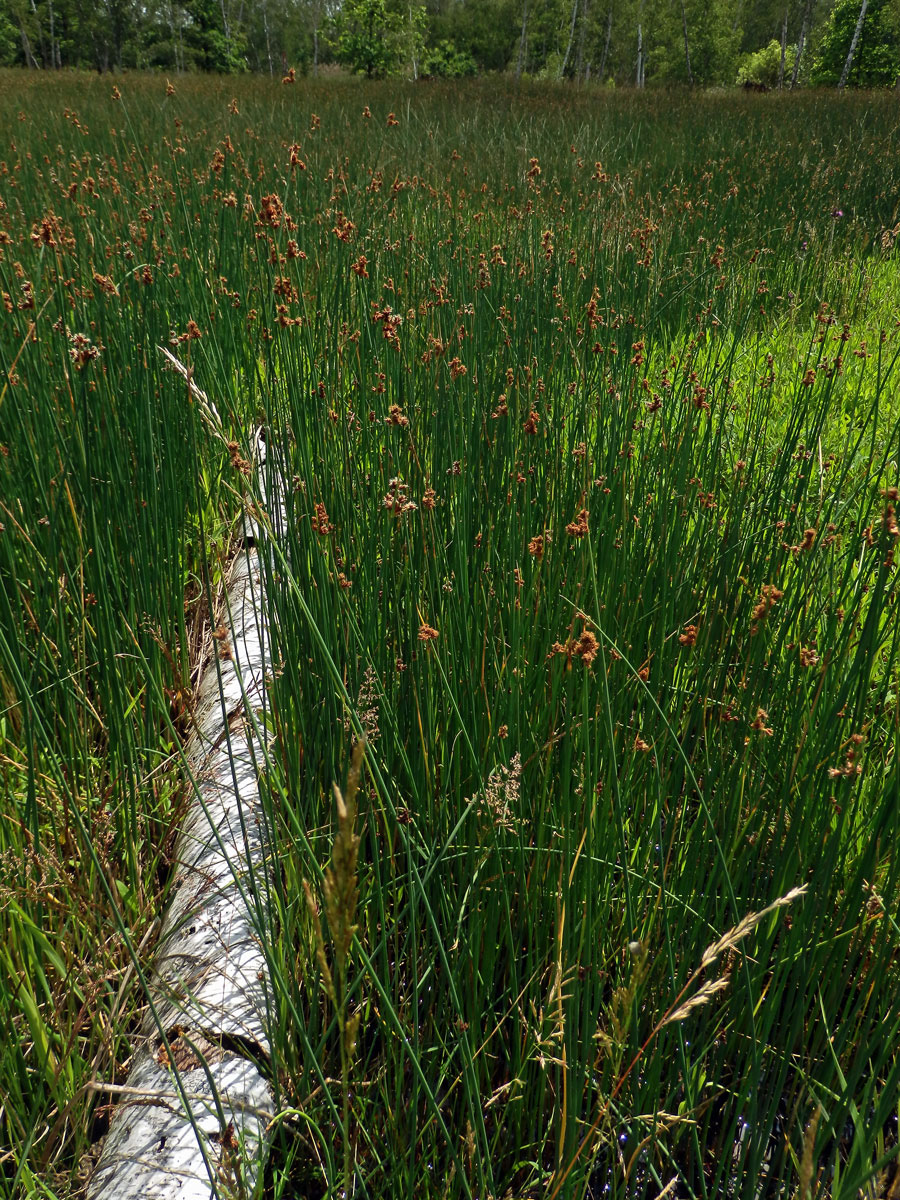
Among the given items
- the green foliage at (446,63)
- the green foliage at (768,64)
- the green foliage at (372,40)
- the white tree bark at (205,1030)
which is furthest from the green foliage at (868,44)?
the white tree bark at (205,1030)

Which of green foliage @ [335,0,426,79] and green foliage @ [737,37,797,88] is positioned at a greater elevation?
green foliage @ [737,37,797,88]

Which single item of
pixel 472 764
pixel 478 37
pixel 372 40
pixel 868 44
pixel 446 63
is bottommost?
pixel 472 764

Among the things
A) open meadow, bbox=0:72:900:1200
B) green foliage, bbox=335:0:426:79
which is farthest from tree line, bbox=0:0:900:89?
open meadow, bbox=0:72:900:1200

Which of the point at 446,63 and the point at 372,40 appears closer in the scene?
the point at 372,40

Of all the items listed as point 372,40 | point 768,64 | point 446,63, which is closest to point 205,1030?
point 372,40

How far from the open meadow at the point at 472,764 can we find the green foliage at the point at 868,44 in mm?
34628

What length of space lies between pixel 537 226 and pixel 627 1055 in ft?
13.4

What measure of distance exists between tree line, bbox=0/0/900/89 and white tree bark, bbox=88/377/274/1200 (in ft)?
94.5

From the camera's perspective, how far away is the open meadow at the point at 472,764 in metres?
0.94

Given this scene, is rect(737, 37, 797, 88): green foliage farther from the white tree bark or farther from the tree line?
the white tree bark

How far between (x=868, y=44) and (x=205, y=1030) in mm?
38689

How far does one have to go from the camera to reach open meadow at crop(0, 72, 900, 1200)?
936mm

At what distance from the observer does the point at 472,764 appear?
44.1 inches

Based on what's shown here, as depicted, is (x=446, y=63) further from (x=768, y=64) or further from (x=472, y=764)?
(x=472, y=764)
